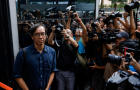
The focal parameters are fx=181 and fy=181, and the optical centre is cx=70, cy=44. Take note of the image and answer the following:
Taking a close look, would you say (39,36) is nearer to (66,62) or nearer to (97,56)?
(66,62)

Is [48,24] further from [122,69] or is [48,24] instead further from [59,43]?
[122,69]

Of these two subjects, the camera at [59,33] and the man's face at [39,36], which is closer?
the man's face at [39,36]

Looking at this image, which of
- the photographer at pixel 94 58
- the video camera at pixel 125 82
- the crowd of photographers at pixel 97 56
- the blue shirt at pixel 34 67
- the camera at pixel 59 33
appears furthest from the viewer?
the photographer at pixel 94 58

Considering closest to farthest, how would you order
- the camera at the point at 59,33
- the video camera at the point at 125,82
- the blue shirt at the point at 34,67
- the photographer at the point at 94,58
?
1. the video camera at the point at 125,82
2. the blue shirt at the point at 34,67
3. the camera at the point at 59,33
4. the photographer at the point at 94,58

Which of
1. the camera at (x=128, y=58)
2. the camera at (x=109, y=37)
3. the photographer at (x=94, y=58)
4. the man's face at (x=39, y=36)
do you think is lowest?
the photographer at (x=94, y=58)

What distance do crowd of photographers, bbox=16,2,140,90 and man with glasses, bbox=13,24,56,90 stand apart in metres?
0.68

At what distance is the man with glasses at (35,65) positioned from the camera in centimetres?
226

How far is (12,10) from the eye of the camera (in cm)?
267

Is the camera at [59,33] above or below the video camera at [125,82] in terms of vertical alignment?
above

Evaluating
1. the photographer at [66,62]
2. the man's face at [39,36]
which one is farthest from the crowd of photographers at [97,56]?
the man's face at [39,36]

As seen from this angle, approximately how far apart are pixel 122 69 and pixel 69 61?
93cm

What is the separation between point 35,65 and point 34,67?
0.09 feet

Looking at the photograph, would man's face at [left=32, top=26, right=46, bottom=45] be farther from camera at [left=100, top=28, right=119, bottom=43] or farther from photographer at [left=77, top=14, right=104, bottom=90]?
photographer at [left=77, top=14, right=104, bottom=90]

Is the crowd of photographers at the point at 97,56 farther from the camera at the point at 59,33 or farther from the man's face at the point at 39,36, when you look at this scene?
the man's face at the point at 39,36
